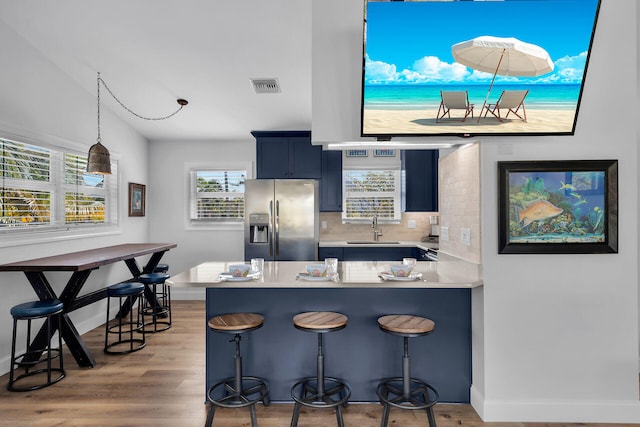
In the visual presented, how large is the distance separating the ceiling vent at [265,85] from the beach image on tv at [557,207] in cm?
267

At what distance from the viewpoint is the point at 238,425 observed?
7.64 feet

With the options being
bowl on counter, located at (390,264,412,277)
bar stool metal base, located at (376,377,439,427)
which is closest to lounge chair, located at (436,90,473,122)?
bowl on counter, located at (390,264,412,277)

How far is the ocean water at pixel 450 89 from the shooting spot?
83.0 inches

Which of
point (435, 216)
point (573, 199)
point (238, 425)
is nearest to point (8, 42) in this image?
point (238, 425)

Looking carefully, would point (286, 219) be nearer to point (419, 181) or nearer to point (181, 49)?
point (419, 181)

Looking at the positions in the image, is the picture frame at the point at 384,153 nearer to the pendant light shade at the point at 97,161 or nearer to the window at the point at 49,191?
the pendant light shade at the point at 97,161

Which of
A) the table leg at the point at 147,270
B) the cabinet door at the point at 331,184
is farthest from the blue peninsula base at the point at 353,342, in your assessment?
the cabinet door at the point at 331,184

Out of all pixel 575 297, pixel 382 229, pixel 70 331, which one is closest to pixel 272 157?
pixel 382 229

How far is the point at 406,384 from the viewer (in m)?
2.26

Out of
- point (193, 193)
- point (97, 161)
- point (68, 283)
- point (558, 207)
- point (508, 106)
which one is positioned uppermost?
point (508, 106)

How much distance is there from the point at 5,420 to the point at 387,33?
10.9ft

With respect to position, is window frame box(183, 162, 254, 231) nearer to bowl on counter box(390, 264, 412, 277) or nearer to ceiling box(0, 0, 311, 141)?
ceiling box(0, 0, 311, 141)

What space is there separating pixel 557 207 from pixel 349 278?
1353 millimetres

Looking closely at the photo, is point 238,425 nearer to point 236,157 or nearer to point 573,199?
point 573,199
